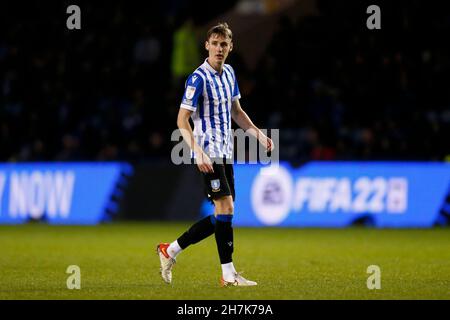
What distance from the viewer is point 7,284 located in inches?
330

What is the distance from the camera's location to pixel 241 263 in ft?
35.2

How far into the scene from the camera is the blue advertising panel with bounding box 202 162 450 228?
16.6 meters

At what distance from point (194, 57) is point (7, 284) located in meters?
14.1

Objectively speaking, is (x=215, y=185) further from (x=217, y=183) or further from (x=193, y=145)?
(x=193, y=145)

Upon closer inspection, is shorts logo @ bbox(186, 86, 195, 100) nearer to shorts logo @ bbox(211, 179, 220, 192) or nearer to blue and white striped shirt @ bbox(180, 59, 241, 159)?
blue and white striped shirt @ bbox(180, 59, 241, 159)

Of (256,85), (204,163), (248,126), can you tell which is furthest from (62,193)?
(204,163)

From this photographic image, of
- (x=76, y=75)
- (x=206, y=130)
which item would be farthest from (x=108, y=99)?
(x=206, y=130)

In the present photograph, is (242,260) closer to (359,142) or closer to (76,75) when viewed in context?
(359,142)

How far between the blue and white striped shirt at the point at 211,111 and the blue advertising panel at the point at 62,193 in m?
10.8

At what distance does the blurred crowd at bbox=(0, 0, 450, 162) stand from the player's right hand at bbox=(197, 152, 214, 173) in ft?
30.9

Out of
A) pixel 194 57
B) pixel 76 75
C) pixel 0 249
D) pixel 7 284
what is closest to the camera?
pixel 7 284

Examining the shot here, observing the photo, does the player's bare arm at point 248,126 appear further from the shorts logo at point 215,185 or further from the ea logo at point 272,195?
the ea logo at point 272,195

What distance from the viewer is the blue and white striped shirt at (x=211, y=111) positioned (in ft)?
27.7

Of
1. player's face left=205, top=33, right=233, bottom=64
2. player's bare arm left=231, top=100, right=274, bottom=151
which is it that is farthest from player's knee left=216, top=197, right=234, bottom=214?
player's face left=205, top=33, right=233, bottom=64
